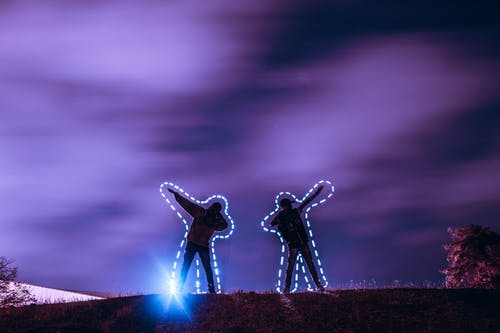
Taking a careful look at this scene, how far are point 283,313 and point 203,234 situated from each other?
15.5 ft

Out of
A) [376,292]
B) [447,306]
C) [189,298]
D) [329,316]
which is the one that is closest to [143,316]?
[189,298]

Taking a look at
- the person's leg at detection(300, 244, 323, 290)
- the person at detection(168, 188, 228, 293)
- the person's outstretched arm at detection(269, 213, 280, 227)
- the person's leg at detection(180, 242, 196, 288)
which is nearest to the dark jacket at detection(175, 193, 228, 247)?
the person at detection(168, 188, 228, 293)

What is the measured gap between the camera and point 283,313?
18.3m

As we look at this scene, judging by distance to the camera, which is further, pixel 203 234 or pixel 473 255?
pixel 473 255

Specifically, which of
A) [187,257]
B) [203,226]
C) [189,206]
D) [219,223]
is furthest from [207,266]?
[189,206]

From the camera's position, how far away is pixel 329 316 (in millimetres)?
17828

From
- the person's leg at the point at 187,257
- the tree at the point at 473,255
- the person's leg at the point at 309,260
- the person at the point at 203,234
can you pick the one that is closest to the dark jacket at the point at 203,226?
the person at the point at 203,234

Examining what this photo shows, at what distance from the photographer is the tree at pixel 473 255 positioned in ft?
143

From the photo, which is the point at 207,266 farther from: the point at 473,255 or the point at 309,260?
the point at 473,255

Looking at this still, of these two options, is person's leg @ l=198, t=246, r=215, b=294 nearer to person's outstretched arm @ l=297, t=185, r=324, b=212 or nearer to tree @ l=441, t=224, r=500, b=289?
person's outstretched arm @ l=297, t=185, r=324, b=212

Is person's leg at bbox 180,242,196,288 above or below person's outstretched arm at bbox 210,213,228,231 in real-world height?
below

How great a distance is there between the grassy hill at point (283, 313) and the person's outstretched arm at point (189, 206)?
315 cm

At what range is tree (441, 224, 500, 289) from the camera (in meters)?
43.5

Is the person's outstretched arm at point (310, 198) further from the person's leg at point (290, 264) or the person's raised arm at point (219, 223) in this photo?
the person's raised arm at point (219, 223)
